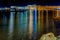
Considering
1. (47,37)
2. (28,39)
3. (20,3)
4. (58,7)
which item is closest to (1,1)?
(20,3)

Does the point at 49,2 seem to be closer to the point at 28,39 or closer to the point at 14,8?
the point at 14,8

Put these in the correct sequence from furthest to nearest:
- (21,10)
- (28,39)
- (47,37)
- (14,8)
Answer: (21,10)
(14,8)
(28,39)
(47,37)

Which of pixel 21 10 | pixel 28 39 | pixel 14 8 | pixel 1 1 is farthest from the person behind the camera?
pixel 21 10

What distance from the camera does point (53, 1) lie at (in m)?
47.2

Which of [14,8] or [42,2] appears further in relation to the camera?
[14,8]

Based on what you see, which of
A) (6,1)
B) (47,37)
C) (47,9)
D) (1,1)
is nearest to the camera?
(47,37)

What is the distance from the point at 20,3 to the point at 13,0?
1947 millimetres

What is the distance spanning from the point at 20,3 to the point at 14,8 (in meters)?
4.09

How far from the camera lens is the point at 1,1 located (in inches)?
1816

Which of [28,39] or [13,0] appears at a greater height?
[13,0]

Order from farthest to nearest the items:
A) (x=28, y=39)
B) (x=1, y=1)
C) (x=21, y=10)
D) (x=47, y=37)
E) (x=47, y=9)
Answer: (x=47, y=9) < (x=21, y=10) < (x=1, y=1) < (x=28, y=39) < (x=47, y=37)

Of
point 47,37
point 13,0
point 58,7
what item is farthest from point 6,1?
point 47,37

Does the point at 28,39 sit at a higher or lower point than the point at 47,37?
lower

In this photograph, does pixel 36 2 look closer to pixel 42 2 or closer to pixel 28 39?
pixel 42 2
